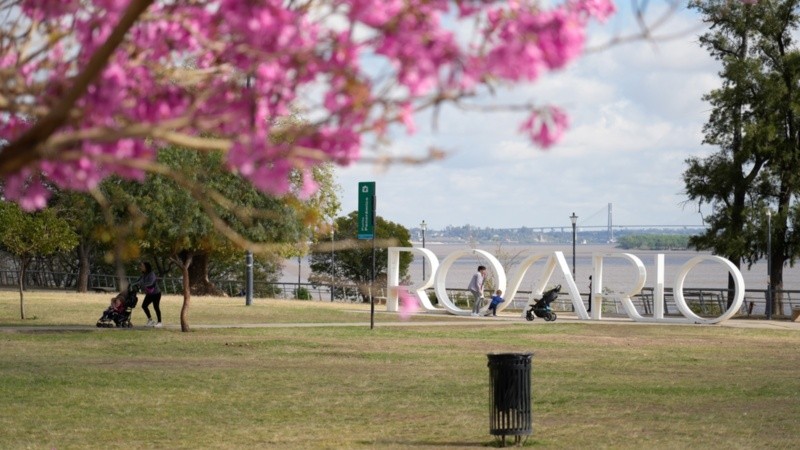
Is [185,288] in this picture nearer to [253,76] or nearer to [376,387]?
[376,387]

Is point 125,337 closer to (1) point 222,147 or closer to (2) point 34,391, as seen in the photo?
(2) point 34,391

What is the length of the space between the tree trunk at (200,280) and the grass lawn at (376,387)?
24969 millimetres

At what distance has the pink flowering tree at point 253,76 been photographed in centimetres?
A: 393

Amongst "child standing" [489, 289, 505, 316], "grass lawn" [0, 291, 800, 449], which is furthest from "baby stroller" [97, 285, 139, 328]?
"child standing" [489, 289, 505, 316]

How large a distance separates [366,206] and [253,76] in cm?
2711

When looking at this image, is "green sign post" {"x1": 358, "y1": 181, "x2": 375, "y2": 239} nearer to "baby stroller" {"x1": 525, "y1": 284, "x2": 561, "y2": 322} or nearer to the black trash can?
"baby stroller" {"x1": 525, "y1": 284, "x2": 561, "y2": 322}

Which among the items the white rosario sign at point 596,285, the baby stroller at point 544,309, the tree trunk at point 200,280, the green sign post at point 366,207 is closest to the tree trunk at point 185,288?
the green sign post at point 366,207

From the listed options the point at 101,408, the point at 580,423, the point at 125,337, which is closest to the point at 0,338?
the point at 125,337

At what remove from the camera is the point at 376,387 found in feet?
62.3

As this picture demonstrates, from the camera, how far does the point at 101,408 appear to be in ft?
53.4

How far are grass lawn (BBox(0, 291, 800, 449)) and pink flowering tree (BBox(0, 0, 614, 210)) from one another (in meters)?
8.99

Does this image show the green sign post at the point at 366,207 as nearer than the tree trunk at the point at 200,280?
Yes

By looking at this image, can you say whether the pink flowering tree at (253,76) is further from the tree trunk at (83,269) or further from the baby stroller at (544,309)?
the tree trunk at (83,269)

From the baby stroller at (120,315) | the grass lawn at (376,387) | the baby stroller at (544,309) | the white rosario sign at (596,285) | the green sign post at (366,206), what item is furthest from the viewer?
the baby stroller at (544,309)
